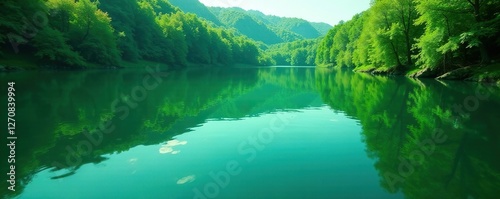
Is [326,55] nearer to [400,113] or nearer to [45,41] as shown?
[45,41]

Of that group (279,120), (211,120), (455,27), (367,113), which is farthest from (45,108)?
(455,27)

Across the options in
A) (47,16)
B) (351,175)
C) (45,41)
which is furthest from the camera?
(47,16)

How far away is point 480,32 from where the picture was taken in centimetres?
3291

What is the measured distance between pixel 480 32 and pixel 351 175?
34.1 metres

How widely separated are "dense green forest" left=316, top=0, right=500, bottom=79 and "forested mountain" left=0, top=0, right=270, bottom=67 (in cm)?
5127

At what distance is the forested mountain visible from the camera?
47.3m
